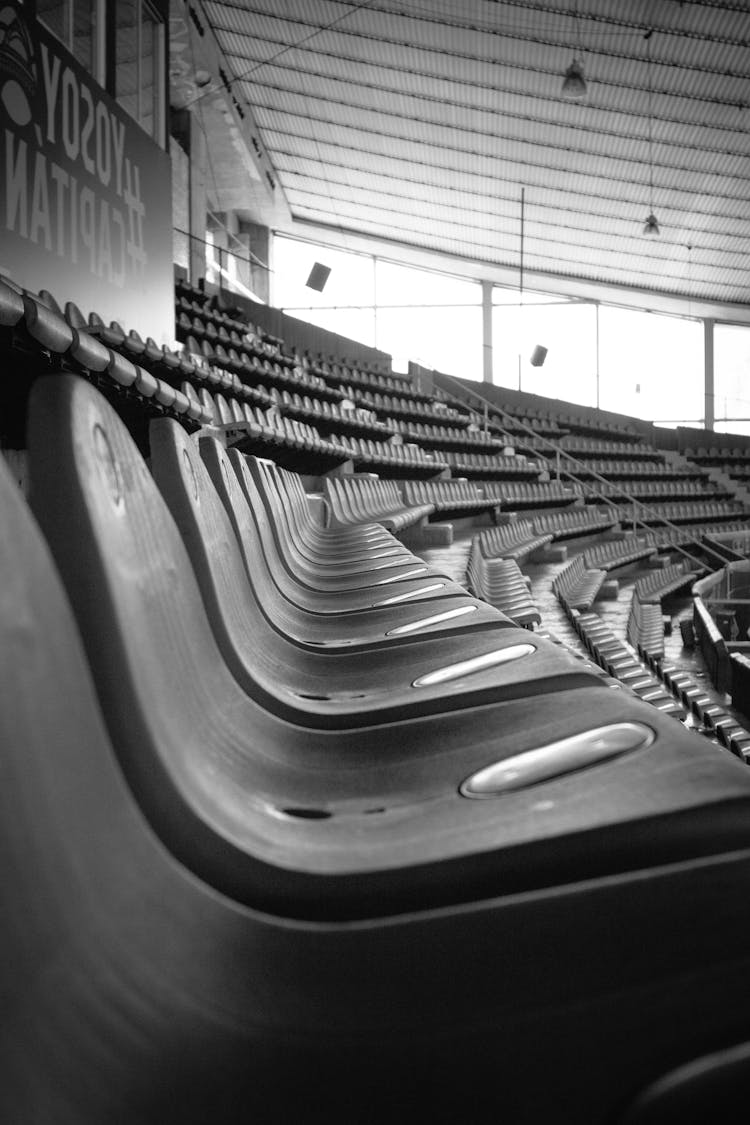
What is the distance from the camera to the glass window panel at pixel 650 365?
471 inches

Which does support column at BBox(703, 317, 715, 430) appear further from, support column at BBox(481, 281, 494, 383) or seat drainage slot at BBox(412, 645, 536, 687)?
seat drainage slot at BBox(412, 645, 536, 687)

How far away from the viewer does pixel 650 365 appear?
12164 millimetres

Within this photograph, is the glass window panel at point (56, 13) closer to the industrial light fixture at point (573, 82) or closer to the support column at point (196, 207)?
the industrial light fixture at point (573, 82)

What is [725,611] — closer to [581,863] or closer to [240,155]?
[581,863]

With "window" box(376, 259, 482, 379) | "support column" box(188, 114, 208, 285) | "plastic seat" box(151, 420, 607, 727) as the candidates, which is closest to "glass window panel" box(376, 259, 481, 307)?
"window" box(376, 259, 482, 379)

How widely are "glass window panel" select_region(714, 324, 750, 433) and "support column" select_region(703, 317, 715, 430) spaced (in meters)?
0.05

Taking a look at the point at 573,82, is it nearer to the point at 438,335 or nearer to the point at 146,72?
the point at 146,72

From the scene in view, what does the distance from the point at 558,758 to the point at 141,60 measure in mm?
5175

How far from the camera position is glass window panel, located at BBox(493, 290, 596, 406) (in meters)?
11.9

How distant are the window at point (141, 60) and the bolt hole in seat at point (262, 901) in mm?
4374

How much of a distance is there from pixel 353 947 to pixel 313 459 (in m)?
4.10

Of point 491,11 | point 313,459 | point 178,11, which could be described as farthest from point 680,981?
point 491,11

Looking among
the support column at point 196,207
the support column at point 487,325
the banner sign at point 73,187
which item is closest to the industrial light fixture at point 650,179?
the support column at point 487,325

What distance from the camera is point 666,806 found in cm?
40
